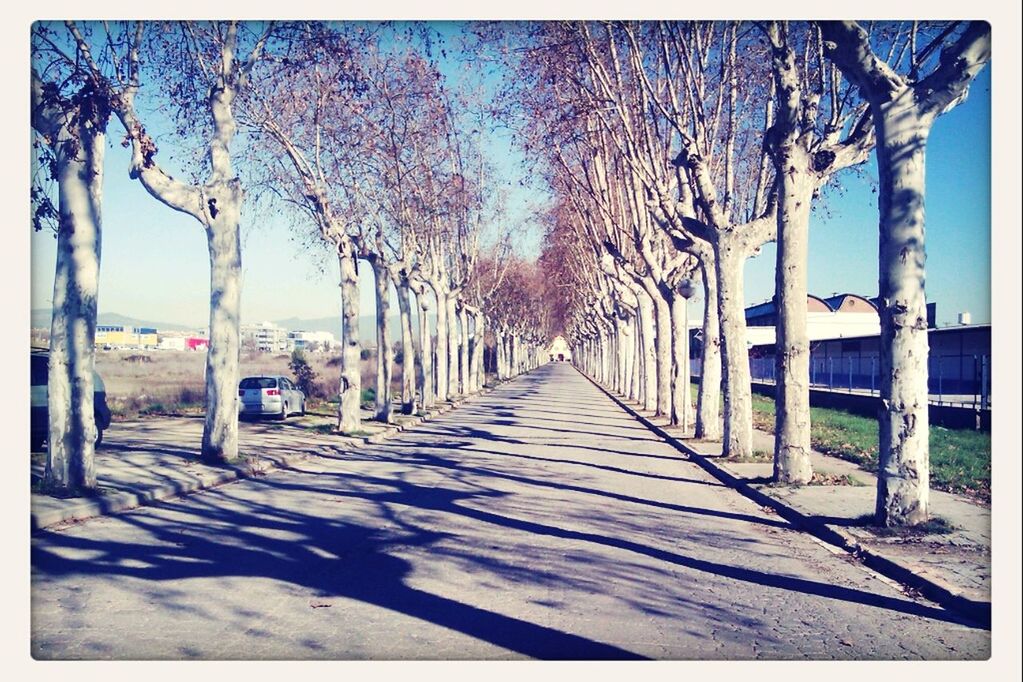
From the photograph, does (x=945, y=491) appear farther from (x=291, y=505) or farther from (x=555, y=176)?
(x=555, y=176)

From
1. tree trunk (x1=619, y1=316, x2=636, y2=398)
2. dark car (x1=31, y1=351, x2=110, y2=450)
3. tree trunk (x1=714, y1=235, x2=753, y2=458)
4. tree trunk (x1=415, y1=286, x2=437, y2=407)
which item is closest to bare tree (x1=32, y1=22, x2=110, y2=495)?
dark car (x1=31, y1=351, x2=110, y2=450)

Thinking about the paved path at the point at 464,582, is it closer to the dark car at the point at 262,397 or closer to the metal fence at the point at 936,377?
the metal fence at the point at 936,377

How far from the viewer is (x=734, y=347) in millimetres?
16266

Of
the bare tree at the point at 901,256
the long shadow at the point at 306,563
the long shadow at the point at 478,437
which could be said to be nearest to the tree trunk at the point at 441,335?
the long shadow at the point at 478,437

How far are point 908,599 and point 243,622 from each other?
4920mm

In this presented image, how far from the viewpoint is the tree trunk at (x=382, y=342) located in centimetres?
2633

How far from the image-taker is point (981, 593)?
6652 mm

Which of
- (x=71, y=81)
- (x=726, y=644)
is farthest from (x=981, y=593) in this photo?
(x=71, y=81)

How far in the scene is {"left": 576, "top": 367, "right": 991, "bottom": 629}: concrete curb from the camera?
6543 mm

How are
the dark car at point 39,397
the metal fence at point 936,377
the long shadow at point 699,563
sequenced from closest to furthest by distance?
the long shadow at point 699,563 → the dark car at point 39,397 → the metal fence at point 936,377

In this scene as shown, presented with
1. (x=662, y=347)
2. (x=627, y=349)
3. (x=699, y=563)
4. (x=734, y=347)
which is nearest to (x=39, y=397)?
(x=699, y=563)

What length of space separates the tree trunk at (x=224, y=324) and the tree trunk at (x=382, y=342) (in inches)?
387

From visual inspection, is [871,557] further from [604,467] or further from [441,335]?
[441,335]

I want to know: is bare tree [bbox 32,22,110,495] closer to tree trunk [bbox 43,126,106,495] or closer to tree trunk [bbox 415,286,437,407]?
tree trunk [bbox 43,126,106,495]
